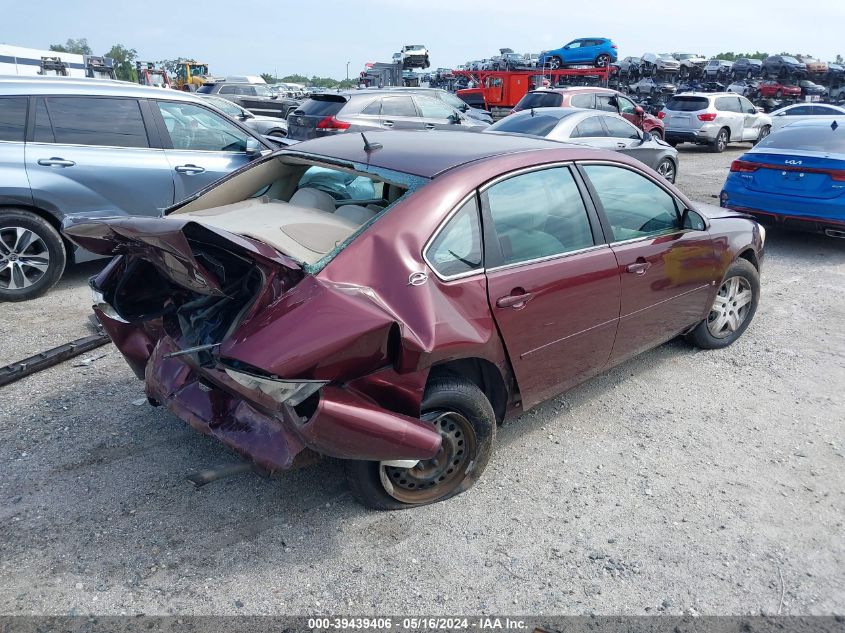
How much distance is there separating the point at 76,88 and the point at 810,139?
8.14 m

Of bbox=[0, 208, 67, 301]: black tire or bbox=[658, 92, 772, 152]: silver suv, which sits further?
bbox=[658, 92, 772, 152]: silver suv

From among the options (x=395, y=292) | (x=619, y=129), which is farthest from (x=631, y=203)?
(x=619, y=129)

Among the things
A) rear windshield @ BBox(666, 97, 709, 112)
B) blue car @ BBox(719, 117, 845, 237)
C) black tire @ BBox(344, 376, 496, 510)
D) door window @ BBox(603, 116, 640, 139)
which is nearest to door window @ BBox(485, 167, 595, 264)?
black tire @ BBox(344, 376, 496, 510)

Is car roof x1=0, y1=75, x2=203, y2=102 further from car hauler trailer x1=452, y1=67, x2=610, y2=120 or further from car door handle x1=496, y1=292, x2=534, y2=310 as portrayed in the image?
car hauler trailer x1=452, y1=67, x2=610, y2=120

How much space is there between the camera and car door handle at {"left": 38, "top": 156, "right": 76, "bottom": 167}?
568cm

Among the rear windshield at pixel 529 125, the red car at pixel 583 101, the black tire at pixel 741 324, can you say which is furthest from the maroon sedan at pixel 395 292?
the red car at pixel 583 101

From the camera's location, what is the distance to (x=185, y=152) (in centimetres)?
641

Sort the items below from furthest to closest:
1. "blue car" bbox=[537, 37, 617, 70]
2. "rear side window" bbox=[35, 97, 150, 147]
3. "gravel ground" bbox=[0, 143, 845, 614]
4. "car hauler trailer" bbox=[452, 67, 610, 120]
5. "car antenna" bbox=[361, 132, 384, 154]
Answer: "blue car" bbox=[537, 37, 617, 70] < "car hauler trailer" bbox=[452, 67, 610, 120] < "rear side window" bbox=[35, 97, 150, 147] < "car antenna" bbox=[361, 132, 384, 154] < "gravel ground" bbox=[0, 143, 845, 614]

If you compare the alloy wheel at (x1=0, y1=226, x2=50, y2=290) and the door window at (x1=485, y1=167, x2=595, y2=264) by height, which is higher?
the door window at (x1=485, y1=167, x2=595, y2=264)

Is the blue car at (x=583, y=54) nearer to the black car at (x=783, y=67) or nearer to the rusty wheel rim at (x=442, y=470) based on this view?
the black car at (x=783, y=67)

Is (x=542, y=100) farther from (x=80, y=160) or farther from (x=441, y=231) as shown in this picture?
(x=441, y=231)

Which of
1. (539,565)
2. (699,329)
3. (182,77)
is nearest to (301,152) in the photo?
(539,565)

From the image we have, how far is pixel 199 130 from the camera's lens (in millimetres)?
6629

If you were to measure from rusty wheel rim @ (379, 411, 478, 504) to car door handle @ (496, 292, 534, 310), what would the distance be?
1.84ft
